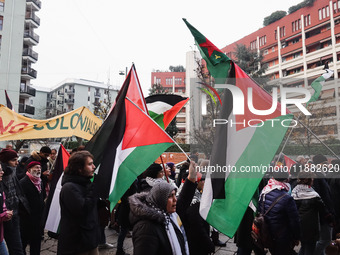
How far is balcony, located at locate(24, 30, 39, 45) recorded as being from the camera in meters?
37.6

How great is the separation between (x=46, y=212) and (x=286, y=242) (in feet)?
10.5

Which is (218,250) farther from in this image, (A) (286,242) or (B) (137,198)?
(B) (137,198)

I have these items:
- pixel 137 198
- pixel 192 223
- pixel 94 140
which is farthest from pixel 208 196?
pixel 94 140

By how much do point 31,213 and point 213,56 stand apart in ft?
10.9

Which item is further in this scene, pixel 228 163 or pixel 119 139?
pixel 119 139

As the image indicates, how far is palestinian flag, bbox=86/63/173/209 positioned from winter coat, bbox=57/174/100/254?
0.44m

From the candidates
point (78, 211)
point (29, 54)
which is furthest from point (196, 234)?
point (29, 54)

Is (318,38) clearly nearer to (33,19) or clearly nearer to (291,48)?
(291,48)

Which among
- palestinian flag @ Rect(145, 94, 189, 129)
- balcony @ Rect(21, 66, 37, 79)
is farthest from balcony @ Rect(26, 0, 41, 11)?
palestinian flag @ Rect(145, 94, 189, 129)

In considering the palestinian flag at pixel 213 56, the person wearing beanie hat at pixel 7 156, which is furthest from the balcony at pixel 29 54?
the palestinian flag at pixel 213 56

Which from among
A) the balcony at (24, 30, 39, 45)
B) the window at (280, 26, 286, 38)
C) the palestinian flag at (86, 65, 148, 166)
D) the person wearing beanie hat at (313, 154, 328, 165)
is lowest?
the person wearing beanie hat at (313, 154, 328, 165)

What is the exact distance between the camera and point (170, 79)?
75375 mm

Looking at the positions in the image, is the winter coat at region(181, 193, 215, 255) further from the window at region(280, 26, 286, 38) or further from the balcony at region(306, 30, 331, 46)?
the window at region(280, 26, 286, 38)

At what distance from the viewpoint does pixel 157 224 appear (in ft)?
7.64
